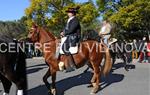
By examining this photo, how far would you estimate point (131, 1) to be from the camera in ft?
142

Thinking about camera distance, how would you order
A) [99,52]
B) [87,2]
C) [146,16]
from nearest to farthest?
[99,52] < [146,16] < [87,2]

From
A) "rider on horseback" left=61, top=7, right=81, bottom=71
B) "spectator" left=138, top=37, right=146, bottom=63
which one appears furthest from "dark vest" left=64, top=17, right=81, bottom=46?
"spectator" left=138, top=37, right=146, bottom=63

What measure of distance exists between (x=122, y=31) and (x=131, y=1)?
407 cm

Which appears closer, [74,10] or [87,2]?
[74,10]

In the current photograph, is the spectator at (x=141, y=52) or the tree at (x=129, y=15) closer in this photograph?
the spectator at (x=141, y=52)

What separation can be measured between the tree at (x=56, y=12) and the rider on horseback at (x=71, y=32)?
3125cm

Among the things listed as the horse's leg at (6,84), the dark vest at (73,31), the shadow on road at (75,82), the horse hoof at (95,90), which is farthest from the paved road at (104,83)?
the dark vest at (73,31)

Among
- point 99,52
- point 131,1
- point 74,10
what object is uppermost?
point 131,1

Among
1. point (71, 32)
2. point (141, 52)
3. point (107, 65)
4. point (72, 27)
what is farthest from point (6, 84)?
point (141, 52)

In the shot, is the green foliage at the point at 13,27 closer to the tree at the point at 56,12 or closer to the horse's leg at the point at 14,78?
the tree at the point at 56,12

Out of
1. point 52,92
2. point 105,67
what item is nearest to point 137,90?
point 105,67

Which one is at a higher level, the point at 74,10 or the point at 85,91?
the point at 74,10

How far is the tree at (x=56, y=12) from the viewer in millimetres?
42906

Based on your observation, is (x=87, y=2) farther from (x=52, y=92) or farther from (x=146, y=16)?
(x=52, y=92)
